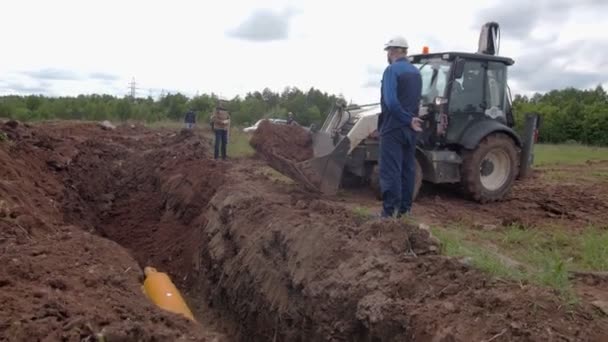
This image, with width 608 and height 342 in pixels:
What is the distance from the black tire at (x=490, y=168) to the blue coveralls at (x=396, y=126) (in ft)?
9.24

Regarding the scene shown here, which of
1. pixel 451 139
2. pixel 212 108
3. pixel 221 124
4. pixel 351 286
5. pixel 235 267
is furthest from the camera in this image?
pixel 212 108

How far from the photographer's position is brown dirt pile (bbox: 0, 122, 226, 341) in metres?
4.46

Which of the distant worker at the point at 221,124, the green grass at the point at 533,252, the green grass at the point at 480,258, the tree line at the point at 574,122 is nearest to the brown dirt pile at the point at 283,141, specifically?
the green grass at the point at 533,252

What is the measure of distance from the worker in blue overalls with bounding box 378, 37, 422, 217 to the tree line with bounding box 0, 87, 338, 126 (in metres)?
25.6

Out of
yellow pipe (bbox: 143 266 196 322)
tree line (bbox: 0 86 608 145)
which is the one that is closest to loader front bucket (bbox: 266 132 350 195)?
yellow pipe (bbox: 143 266 196 322)

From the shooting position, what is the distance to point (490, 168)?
10.5m

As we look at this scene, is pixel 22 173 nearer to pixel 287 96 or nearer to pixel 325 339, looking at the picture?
pixel 325 339

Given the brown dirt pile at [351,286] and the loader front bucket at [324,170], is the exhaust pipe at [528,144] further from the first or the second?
the brown dirt pile at [351,286]

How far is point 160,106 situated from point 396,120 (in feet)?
148

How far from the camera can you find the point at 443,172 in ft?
32.6

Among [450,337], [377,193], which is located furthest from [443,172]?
[450,337]

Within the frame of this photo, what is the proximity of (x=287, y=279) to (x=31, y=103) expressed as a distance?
42.7 metres

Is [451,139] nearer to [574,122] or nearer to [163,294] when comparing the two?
[163,294]

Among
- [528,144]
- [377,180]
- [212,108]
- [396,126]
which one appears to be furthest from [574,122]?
[396,126]
